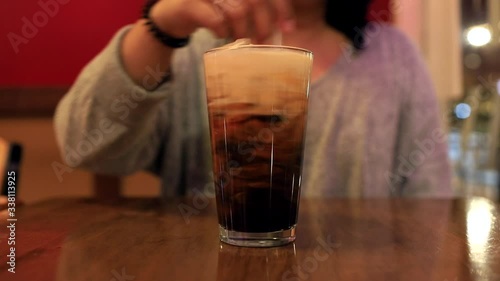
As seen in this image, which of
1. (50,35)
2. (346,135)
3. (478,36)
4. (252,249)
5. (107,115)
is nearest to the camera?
(252,249)

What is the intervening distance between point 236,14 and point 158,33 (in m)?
0.13

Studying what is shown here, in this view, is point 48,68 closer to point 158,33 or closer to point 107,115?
point 107,115

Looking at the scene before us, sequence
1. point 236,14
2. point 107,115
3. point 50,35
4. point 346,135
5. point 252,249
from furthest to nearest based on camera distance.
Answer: point 50,35 → point 346,135 → point 107,115 → point 236,14 → point 252,249

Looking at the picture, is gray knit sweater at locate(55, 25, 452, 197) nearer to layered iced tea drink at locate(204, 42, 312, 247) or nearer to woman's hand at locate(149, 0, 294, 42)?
woman's hand at locate(149, 0, 294, 42)

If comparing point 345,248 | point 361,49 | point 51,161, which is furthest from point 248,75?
point 51,161

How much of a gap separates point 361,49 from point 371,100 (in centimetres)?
14

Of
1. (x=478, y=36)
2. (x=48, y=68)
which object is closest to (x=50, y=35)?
(x=48, y=68)

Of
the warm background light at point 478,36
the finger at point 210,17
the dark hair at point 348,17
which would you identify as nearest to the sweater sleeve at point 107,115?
the finger at point 210,17

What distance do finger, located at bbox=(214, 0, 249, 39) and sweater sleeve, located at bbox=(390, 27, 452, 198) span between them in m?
0.55

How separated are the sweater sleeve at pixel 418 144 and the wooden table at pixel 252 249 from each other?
341mm

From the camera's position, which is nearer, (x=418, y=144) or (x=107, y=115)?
(x=107, y=115)

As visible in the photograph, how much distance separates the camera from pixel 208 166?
95 cm

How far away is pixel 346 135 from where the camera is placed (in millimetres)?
967

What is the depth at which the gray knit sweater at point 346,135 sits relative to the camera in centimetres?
94
